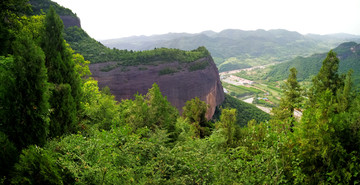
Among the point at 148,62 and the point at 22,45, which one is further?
the point at 148,62

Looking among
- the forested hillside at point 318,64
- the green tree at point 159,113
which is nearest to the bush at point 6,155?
the green tree at point 159,113

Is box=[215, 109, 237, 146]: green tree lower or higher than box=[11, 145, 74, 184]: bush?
lower

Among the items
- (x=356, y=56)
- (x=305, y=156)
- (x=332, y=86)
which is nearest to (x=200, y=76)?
(x=332, y=86)

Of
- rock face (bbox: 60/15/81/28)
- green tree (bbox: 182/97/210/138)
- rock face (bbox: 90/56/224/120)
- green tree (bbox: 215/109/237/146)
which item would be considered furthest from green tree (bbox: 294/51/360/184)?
rock face (bbox: 60/15/81/28)

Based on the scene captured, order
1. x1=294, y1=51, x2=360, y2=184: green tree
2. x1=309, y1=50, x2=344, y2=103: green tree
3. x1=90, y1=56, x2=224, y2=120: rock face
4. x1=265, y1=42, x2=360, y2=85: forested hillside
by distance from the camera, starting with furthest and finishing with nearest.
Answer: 1. x1=265, y1=42, x2=360, y2=85: forested hillside
2. x1=90, y1=56, x2=224, y2=120: rock face
3. x1=309, y1=50, x2=344, y2=103: green tree
4. x1=294, y1=51, x2=360, y2=184: green tree

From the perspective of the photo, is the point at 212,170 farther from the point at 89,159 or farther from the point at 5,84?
the point at 5,84

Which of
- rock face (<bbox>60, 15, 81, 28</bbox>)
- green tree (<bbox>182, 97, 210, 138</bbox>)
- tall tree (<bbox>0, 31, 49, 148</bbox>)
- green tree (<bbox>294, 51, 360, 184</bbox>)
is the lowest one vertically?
green tree (<bbox>182, 97, 210, 138</bbox>)

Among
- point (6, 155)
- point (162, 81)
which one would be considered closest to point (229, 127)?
point (6, 155)

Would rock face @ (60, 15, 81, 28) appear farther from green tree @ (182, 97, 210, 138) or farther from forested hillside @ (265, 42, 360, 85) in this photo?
forested hillside @ (265, 42, 360, 85)
